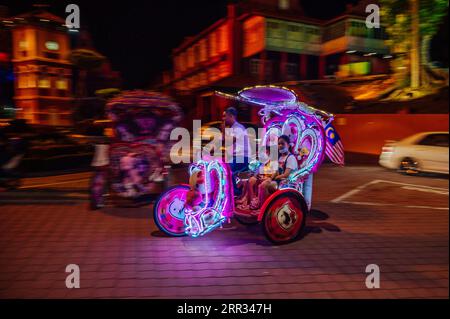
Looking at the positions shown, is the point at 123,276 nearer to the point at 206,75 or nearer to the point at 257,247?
the point at 257,247

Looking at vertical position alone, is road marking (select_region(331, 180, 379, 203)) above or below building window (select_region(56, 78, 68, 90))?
below

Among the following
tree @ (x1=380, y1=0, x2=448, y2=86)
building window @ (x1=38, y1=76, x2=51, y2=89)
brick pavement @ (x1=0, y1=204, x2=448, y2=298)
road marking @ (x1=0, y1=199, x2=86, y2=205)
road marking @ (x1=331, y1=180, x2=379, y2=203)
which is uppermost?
tree @ (x1=380, y1=0, x2=448, y2=86)

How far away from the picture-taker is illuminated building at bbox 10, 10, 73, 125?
86.2 feet

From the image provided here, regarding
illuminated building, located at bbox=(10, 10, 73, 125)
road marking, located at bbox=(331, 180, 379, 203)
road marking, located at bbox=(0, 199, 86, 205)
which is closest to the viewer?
road marking, located at bbox=(0, 199, 86, 205)

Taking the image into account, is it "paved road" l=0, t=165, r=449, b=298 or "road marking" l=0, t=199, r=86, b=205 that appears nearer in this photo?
"paved road" l=0, t=165, r=449, b=298

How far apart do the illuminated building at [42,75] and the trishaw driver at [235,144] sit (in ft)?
74.9

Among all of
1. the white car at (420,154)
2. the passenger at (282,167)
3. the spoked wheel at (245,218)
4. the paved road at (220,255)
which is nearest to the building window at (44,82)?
the paved road at (220,255)

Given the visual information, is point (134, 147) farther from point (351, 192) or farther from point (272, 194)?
point (351, 192)

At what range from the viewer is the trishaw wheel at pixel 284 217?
531 centimetres

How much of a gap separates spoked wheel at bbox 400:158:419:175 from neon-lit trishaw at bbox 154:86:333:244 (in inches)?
295

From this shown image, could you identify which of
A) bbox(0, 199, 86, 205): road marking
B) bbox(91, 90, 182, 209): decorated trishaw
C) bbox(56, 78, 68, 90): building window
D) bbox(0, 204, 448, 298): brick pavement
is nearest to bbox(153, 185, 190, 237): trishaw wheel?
bbox(0, 204, 448, 298): brick pavement

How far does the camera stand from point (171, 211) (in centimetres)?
554

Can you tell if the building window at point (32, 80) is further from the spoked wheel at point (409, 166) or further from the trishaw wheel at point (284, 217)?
the trishaw wheel at point (284, 217)

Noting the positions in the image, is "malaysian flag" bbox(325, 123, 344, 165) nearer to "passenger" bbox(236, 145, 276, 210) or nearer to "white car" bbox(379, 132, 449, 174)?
"passenger" bbox(236, 145, 276, 210)
